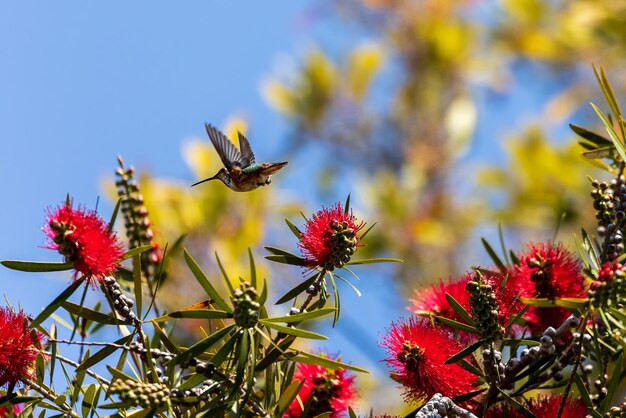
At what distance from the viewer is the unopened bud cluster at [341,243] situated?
30.2 inches

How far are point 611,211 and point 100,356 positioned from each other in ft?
1.55

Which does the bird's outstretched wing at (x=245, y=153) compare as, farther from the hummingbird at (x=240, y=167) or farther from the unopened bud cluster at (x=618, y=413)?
the unopened bud cluster at (x=618, y=413)

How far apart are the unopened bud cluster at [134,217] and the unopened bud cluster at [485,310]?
42 cm

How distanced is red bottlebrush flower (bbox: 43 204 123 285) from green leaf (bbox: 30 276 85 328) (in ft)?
0.04

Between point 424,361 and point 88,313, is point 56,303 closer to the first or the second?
point 88,313

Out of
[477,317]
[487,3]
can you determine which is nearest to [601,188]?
[477,317]

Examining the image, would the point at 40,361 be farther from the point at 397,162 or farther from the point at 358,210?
the point at 397,162

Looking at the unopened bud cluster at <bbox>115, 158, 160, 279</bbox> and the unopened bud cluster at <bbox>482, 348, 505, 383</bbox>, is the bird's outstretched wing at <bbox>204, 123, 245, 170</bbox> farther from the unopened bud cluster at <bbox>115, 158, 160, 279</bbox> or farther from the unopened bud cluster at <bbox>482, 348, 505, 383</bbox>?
the unopened bud cluster at <bbox>482, 348, 505, 383</bbox>

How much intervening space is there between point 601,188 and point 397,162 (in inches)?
204

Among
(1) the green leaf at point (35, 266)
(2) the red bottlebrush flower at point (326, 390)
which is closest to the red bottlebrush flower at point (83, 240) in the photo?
(1) the green leaf at point (35, 266)

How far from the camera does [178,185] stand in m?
4.02

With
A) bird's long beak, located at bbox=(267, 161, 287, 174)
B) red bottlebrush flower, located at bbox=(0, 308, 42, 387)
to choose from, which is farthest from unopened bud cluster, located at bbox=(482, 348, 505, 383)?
bird's long beak, located at bbox=(267, 161, 287, 174)

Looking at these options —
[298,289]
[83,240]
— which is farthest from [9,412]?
[298,289]

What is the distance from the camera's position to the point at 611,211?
2.72 feet
